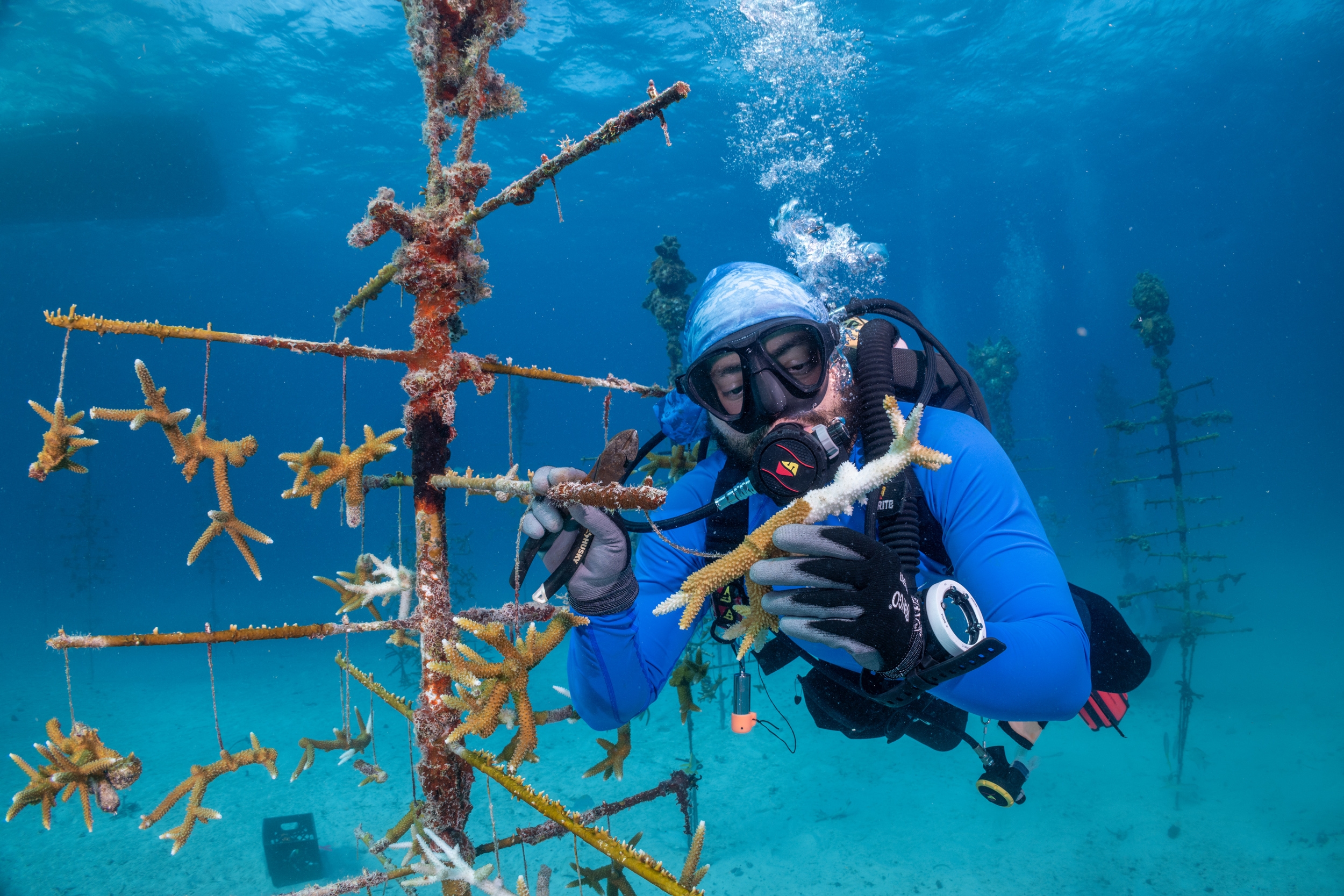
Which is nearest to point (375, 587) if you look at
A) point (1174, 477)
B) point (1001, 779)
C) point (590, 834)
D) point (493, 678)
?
point (493, 678)

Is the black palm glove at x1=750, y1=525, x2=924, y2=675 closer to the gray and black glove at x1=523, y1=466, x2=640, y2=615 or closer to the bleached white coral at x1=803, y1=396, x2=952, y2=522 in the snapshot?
the bleached white coral at x1=803, y1=396, x2=952, y2=522

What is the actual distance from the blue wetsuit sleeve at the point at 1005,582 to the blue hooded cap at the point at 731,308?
0.87 m

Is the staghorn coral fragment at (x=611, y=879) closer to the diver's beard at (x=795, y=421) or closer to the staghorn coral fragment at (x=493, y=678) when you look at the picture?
the staghorn coral fragment at (x=493, y=678)

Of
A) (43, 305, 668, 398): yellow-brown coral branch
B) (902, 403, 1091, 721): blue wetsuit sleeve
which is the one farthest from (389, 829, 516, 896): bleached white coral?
(902, 403, 1091, 721): blue wetsuit sleeve

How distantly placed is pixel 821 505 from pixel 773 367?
1.39 metres

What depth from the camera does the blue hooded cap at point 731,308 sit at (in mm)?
2805

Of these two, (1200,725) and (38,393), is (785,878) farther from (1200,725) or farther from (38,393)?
(38,393)

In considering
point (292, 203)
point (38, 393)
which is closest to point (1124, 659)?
point (292, 203)

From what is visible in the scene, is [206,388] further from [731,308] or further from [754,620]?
[731,308]

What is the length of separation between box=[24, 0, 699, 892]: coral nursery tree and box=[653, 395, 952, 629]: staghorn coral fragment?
0.89 meters

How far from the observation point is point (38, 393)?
9100 cm

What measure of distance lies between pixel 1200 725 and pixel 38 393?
13833 cm

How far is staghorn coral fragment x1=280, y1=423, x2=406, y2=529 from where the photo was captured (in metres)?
2.04

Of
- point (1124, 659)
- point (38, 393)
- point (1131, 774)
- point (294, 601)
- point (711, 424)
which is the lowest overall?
point (294, 601)
